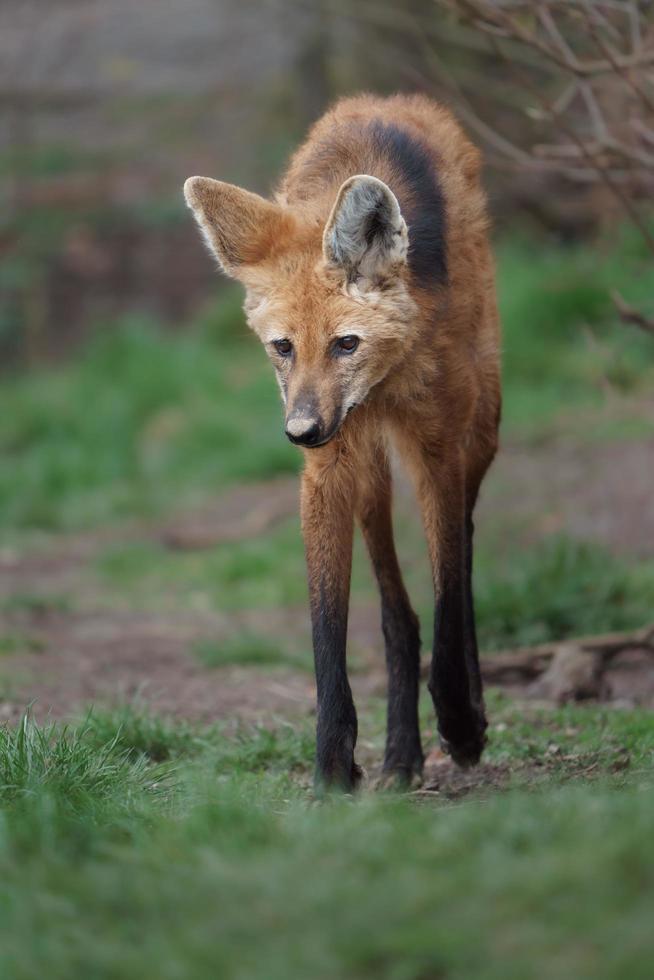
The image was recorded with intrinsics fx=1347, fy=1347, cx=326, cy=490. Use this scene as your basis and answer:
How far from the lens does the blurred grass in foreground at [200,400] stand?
9.41m

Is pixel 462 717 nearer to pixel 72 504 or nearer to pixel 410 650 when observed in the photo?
pixel 410 650

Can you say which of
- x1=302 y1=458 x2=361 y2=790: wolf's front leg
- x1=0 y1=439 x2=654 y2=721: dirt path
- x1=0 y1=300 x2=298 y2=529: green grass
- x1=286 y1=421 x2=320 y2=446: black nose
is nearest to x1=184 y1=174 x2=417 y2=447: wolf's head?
x1=286 y1=421 x2=320 y2=446: black nose

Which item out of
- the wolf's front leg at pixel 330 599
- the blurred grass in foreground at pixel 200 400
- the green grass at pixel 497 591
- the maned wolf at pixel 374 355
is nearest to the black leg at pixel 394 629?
the maned wolf at pixel 374 355

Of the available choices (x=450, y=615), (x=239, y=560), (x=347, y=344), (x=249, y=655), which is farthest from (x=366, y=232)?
(x=239, y=560)

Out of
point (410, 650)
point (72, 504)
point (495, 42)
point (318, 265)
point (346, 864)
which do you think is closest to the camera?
point (346, 864)

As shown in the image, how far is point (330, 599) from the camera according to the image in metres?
3.81

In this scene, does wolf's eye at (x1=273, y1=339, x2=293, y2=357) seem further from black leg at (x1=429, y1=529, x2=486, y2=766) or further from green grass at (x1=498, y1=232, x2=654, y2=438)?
green grass at (x1=498, y1=232, x2=654, y2=438)

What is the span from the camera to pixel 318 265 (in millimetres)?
3748

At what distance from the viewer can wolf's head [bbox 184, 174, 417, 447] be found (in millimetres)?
3604

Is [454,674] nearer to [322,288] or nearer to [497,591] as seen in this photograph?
[322,288]

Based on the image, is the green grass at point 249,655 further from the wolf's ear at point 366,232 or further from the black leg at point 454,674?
the wolf's ear at point 366,232

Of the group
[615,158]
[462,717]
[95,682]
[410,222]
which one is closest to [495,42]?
[615,158]

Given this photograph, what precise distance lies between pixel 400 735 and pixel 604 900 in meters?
2.13

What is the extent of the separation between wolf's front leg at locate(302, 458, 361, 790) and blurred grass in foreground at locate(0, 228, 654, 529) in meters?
4.67
